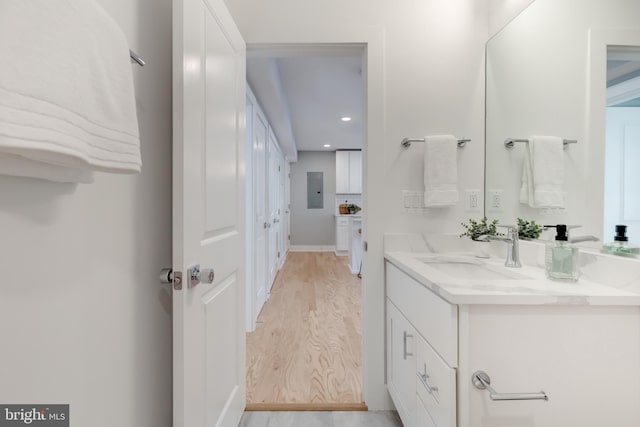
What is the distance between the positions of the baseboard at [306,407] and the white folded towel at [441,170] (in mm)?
1153

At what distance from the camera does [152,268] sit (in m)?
1.01

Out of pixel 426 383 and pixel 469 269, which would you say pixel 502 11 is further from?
pixel 426 383

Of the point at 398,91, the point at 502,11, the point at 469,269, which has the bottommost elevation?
the point at 469,269

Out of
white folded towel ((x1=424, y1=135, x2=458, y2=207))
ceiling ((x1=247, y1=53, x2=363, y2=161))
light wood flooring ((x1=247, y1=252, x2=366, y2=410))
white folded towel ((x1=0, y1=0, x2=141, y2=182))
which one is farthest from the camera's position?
ceiling ((x1=247, y1=53, x2=363, y2=161))

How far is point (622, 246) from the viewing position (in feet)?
3.22

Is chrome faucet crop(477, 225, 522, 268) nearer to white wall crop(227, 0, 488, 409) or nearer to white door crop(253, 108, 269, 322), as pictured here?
white wall crop(227, 0, 488, 409)

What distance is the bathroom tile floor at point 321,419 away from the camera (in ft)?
5.01

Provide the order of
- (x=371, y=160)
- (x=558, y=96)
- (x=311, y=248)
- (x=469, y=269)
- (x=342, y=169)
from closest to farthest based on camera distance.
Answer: (x=558, y=96) < (x=469, y=269) < (x=371, y=160) < (x=342, y=169) < (x=311, y=248)

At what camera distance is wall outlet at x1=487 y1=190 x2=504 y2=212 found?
1597 millimetres

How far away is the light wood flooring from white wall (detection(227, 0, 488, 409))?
335 mm

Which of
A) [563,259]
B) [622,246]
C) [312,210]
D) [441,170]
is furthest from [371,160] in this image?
[312,210]

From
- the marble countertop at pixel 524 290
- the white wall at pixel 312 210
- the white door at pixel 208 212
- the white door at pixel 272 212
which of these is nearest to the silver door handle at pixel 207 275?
the white door at pixel 208 212

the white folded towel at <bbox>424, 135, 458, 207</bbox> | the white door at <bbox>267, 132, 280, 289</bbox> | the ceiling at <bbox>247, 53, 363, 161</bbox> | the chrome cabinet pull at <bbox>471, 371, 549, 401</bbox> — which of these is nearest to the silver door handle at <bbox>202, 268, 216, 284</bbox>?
the chrome cabinet pull at <bbox>471, 371, 549, 401</bbox>

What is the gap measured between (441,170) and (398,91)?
48 cm
